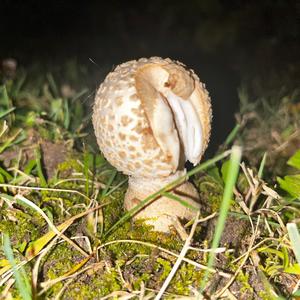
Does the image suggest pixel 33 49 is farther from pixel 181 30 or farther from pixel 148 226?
pixel 148 226

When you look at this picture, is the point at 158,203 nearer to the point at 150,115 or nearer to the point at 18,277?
the point at 150,115

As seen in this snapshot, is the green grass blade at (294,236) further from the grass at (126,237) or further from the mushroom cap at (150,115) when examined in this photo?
the mushroom cap at (150,115)

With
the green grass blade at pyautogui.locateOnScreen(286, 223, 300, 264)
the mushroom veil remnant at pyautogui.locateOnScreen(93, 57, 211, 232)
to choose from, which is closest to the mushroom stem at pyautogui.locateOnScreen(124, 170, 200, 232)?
the mushroom veil remnant at pyautogui.locateOnScreen(93, 57, 211, 232)

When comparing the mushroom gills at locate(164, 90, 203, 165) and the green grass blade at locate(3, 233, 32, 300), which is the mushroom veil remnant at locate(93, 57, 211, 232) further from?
the green grass blade at locate(3, 233, 32, 300)

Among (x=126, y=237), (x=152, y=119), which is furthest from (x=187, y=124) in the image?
(x=126, y=237)

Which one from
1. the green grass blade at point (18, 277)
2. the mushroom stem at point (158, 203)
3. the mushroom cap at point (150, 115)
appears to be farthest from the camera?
the mushroom stem at point (158, 203)

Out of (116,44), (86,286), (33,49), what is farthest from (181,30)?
(86,286)

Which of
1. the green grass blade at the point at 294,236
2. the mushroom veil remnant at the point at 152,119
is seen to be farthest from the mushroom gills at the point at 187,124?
the green grass blade at the point at 294,236
